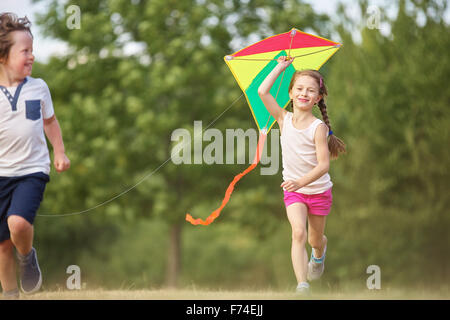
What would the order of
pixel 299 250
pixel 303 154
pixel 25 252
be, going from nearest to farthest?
1. pixel 25 252
2. pixel 299 250
3. pixel 303 154

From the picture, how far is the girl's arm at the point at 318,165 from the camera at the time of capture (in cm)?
457

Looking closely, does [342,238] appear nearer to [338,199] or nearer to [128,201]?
[338,199]

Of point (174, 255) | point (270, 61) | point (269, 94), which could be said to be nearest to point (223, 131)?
point (174, 255)

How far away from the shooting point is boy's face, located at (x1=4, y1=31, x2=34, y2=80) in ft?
14.3

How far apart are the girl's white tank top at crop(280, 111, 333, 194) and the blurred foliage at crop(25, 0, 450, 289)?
7223 mm

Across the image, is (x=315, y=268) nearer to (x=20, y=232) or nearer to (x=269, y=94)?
(x=269, y=94)

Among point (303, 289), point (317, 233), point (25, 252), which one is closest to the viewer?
point (25, 252)

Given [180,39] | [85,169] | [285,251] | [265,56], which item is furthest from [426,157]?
[265,56]

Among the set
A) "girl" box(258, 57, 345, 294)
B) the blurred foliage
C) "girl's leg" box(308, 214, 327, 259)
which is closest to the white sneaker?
"girl's leg" box(308, 214, 327, 259)

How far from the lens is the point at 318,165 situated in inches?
184

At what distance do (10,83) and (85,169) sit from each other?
863 cm

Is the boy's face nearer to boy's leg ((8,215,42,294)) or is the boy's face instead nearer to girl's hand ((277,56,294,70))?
boy's leg ((8,215,42,294))

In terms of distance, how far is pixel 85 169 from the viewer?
42.0 ft

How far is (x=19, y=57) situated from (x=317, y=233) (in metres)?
3.06
